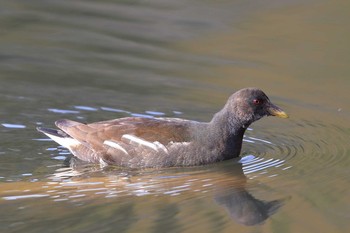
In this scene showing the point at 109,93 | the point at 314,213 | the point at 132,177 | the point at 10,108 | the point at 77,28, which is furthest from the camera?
the point at 77,28

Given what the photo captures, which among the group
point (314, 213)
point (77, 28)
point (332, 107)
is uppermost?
point (77, 28)

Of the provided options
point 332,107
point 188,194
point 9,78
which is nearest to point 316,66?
point 332,107

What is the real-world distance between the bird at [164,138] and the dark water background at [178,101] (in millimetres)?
175

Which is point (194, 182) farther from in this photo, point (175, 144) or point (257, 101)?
point (257, 101)

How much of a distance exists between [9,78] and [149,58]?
2.16m

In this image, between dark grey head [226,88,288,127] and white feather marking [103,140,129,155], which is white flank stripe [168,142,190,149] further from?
dark grey head [226,88,288,127]

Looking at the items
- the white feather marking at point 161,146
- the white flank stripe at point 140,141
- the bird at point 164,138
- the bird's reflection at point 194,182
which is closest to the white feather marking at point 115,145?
the bird at point 164,138

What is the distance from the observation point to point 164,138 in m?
9.51

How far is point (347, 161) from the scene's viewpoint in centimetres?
939

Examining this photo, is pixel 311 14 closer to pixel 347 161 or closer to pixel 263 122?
pixel 263 122

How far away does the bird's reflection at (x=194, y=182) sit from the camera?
796cm

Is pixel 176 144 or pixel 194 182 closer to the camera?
pixel 194 182

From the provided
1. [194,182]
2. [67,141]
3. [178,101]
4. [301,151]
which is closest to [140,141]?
[67,141]

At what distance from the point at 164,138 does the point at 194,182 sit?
889 millimetres
